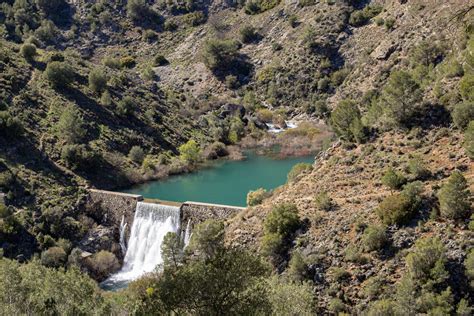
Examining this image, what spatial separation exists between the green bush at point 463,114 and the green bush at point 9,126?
165 feet

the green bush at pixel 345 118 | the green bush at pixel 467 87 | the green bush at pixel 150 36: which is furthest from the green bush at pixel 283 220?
the green bush at pixel 150 36

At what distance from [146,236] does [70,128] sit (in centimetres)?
2337

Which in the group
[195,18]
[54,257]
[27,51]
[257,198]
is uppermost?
[195,18]

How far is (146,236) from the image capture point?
51.2m

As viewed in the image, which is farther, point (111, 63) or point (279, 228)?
point (111, 63)

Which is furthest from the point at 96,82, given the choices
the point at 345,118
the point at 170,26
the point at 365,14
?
the point at 365,14

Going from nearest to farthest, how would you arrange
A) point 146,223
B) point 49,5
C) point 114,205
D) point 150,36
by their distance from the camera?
point 146,223 → point 114,205 → point 150,36 → point 49,5

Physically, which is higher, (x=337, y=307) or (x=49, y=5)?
(x=49, y=5)

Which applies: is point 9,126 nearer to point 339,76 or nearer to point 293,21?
point 339,76

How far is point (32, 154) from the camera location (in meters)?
62.3

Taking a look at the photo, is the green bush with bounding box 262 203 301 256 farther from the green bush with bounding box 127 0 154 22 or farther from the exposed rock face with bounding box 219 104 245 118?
the green bush with bounding box 127 0 154 22

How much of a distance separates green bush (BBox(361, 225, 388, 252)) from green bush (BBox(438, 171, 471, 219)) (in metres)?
4.12

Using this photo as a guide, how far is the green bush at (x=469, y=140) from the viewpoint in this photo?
3441 cm

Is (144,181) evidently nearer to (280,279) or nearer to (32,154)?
(32,154)
